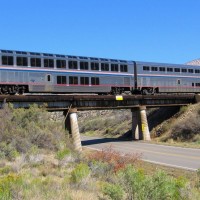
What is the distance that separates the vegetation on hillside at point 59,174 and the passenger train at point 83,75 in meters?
6.12

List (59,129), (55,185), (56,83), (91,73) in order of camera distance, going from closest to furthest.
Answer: (55,185), (59,129), (56,83), (91,73)

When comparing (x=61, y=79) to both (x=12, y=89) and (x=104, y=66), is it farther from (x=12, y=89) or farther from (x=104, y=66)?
(x=104, y=66)

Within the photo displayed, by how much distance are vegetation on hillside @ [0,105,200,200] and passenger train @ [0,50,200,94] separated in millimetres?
6120

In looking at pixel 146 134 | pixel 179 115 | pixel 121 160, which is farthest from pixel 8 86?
pixel 179 115

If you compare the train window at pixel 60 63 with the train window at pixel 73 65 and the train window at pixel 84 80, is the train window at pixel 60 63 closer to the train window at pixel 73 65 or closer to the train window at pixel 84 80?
the train window at pixel 73 65

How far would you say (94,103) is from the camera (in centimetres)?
3662

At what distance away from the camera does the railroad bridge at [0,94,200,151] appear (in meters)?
30.2

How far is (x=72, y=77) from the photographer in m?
33.9

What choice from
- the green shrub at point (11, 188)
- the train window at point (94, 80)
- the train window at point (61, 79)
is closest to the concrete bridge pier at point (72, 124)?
the train window at point (61, 79)

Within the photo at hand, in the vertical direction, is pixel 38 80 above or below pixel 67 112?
above

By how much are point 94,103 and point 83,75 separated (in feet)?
11.1

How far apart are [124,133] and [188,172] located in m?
36.1

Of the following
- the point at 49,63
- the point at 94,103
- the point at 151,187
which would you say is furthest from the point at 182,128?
the point at 151,187

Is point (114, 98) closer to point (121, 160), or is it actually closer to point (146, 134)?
point (146, 134)
